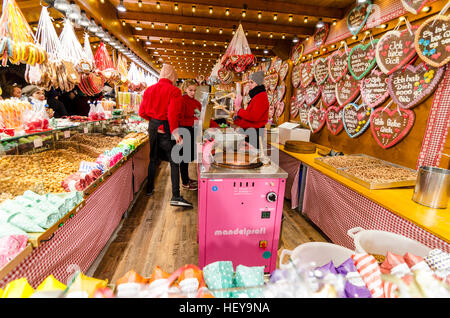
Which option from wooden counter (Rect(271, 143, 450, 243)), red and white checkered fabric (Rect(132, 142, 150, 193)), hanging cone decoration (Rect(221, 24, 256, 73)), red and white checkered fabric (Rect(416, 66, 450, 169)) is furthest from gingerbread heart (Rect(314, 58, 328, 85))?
red and white checkered fabric (Rect(132, 142, 150, 193))

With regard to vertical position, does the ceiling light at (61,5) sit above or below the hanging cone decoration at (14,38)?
above

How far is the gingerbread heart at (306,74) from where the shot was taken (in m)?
4.65

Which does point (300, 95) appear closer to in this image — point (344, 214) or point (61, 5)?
point (344, 214)

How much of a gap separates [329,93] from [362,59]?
2.68 ft

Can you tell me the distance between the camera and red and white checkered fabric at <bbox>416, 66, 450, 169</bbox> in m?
2.25

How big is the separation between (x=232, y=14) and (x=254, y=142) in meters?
2.45

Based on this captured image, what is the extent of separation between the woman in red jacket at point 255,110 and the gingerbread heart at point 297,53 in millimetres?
2048

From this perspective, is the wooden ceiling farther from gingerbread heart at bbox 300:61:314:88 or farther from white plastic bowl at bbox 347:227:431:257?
white plastic bowl at bbox 347:227:431:257

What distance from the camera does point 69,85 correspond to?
3.07m

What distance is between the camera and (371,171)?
2.54m

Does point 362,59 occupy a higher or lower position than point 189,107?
higher

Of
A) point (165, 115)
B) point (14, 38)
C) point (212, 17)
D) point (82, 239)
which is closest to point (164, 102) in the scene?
point (165, 115)

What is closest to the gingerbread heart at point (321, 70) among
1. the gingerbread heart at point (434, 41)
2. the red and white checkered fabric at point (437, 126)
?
the gingerbread heart at point (434, 41)

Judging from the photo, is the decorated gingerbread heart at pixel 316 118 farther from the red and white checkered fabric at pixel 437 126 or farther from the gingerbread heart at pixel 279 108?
the red and white checkered fabric at pixel 437 126
